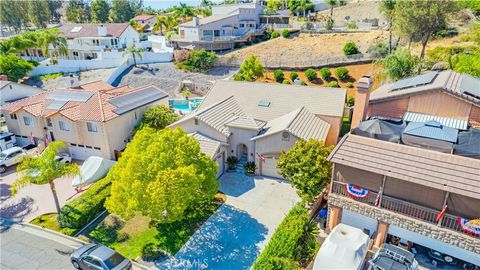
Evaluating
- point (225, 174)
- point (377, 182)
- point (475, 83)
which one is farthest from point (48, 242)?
point (475, 83)

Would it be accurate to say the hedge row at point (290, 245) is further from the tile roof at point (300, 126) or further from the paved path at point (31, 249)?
the paved path at point (31, 249)

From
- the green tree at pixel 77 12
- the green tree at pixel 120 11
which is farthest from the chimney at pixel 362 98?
the green tree at pixel 77 12

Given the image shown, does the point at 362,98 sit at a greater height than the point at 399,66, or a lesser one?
lesser

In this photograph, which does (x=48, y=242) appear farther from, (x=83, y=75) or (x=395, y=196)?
(x=83, y=75)

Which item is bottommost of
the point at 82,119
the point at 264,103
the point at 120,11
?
the point at 82,119

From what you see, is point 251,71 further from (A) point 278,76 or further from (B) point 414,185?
(B) point 414,185

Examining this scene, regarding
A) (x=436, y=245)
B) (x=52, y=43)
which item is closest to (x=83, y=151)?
(x=436, y=245)

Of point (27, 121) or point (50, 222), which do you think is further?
point (27, 121)

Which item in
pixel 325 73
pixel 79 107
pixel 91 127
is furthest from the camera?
pixel 325 73
